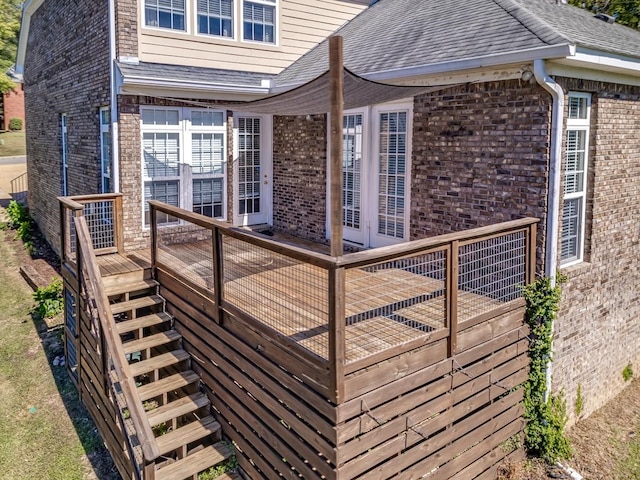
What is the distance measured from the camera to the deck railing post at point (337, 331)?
12.6 feet

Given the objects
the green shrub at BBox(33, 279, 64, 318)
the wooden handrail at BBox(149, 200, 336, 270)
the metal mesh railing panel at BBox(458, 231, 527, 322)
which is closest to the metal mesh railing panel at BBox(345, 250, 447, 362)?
the metal mesh railing panel at BBox(458, 231, 527, 322)

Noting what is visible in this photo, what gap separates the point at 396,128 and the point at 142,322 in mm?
4370

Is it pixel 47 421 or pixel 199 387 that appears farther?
pixel 47 421

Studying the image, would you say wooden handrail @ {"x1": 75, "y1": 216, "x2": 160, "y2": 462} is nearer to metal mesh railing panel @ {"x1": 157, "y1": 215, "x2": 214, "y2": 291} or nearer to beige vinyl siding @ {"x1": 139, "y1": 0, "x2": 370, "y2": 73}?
metal mesh railing panel @ {"x1": 157, "y1": 215, "x2": 214, "y2": 291}

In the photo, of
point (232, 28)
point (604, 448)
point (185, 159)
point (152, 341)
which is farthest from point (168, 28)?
point (604, 448)

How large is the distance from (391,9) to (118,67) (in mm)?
5221

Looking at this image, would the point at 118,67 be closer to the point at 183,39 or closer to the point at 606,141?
Answer: the point at 183,39

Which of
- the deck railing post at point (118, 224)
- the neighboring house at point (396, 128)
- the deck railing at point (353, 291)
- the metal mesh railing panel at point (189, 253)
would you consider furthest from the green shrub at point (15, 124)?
the deck railing at point (353, 291)

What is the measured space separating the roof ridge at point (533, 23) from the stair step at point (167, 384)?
17.4 ft

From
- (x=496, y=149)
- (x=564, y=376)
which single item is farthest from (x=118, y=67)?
(x=564, y=376)

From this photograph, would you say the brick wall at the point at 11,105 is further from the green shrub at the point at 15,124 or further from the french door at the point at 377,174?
the french door at the point at 377,174

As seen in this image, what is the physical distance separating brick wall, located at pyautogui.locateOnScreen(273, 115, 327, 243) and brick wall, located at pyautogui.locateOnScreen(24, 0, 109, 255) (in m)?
3.21

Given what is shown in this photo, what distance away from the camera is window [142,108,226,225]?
8500mm

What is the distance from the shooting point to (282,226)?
1019 cm
